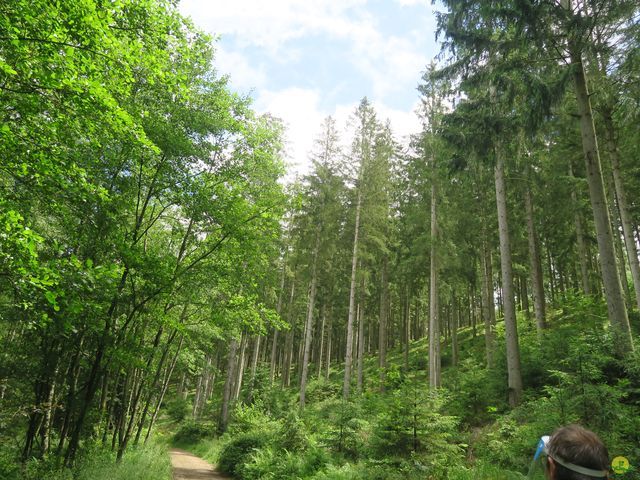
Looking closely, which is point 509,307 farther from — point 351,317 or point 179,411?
point 179,411

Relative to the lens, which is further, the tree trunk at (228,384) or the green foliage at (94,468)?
the tree trunk at (228,384)

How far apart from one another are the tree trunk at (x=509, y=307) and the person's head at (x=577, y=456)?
1036 cm

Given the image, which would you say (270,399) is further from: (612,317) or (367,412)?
(612,317)

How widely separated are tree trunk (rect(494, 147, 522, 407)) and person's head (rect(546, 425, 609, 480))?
34.0 ft

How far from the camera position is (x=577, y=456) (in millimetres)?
1716

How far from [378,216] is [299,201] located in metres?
10.3

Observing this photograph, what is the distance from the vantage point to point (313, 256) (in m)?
20.5

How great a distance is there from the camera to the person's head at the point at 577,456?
1703 millimetres

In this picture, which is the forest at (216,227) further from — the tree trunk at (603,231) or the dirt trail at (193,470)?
the dirt trail at (193,470)

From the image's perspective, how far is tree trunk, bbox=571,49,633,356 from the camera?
27.4 ft

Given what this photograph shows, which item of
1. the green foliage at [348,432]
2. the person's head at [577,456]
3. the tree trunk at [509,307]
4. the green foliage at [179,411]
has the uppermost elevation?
the tree trunk at [509,307]

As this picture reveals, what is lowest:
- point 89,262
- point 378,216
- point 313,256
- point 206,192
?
point 89,262

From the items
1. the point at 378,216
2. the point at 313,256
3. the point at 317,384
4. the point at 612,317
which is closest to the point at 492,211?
the point at 378,216

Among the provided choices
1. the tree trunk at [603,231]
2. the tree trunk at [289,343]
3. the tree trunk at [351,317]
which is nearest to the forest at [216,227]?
the tree trunk at [603,231]
